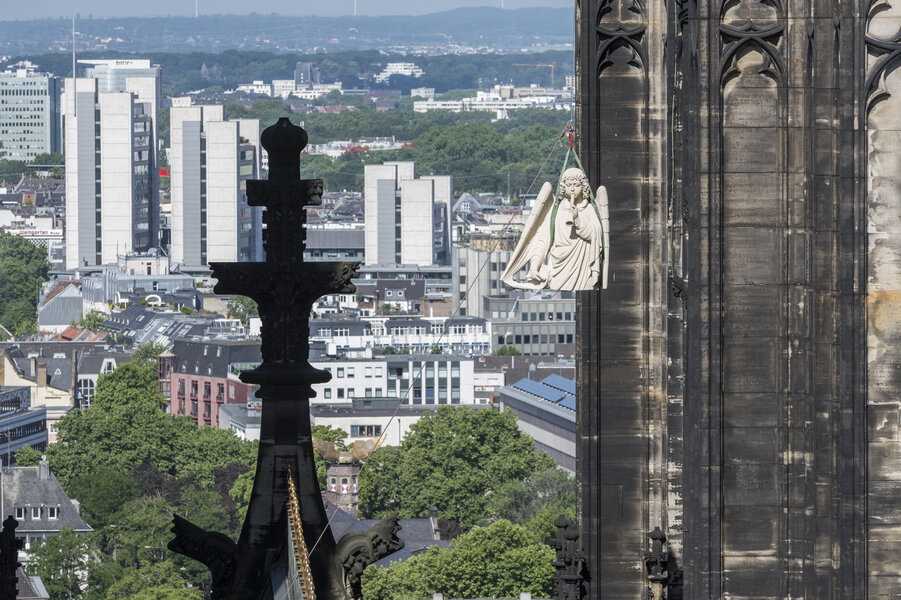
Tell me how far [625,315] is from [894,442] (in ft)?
27.9

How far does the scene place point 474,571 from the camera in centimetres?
11619

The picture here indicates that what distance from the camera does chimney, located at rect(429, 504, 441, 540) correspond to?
465 feet

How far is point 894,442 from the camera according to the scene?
17.7m

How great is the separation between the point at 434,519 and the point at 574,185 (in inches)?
5078

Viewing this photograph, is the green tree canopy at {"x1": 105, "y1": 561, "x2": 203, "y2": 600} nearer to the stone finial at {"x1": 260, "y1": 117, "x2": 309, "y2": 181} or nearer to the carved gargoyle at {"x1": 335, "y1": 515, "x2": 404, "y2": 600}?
the stone finial at {"x1": 260, "y1": 117, "x2": 309, "y2": 181}

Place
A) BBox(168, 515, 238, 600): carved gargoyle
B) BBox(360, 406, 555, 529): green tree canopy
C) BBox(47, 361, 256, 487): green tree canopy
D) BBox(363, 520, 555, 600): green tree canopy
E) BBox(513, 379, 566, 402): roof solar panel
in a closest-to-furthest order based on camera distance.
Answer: BBox(168, 515, 238, 600): carved gargoyle → BBox(363, 520, 555, 600): green tree canopy → BBox(360, 406, 555, 529): green tree canopy → BBox(47, 361, 256, 487): green tree canopy → BBox(513, 379, 566, 402): roof solar panel

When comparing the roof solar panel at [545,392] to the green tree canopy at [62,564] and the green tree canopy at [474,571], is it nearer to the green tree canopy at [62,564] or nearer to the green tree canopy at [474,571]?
the green tree canopy at [62,564]

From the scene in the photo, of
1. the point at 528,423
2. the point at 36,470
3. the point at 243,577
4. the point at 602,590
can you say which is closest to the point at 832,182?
the point at 243,577

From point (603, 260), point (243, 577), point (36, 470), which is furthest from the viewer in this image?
point (36, 470)

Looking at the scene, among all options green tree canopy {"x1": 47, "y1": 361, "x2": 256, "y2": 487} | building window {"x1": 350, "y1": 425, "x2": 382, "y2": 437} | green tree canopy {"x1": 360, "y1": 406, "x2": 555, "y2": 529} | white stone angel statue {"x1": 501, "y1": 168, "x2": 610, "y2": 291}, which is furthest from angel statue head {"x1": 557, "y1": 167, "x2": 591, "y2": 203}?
building window {"x1": 350, "y1": 425, "x2": 382, "y2": 437}

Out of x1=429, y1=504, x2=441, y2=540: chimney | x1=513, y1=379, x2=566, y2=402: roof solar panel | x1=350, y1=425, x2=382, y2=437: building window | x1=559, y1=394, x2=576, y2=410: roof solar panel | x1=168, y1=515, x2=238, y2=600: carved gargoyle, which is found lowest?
x1=429, y1=504, x2=441, y2=540: chimney

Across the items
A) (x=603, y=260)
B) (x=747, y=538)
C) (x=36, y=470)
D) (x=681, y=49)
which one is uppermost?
(x=681, y=49)

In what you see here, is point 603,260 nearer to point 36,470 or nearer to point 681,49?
point 681,49

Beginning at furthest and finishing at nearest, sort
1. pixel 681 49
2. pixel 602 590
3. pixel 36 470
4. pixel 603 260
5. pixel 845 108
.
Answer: pixel 36 470, pixel 602 590, pixel 603 260, pixel 681 49, pixel 845 108
